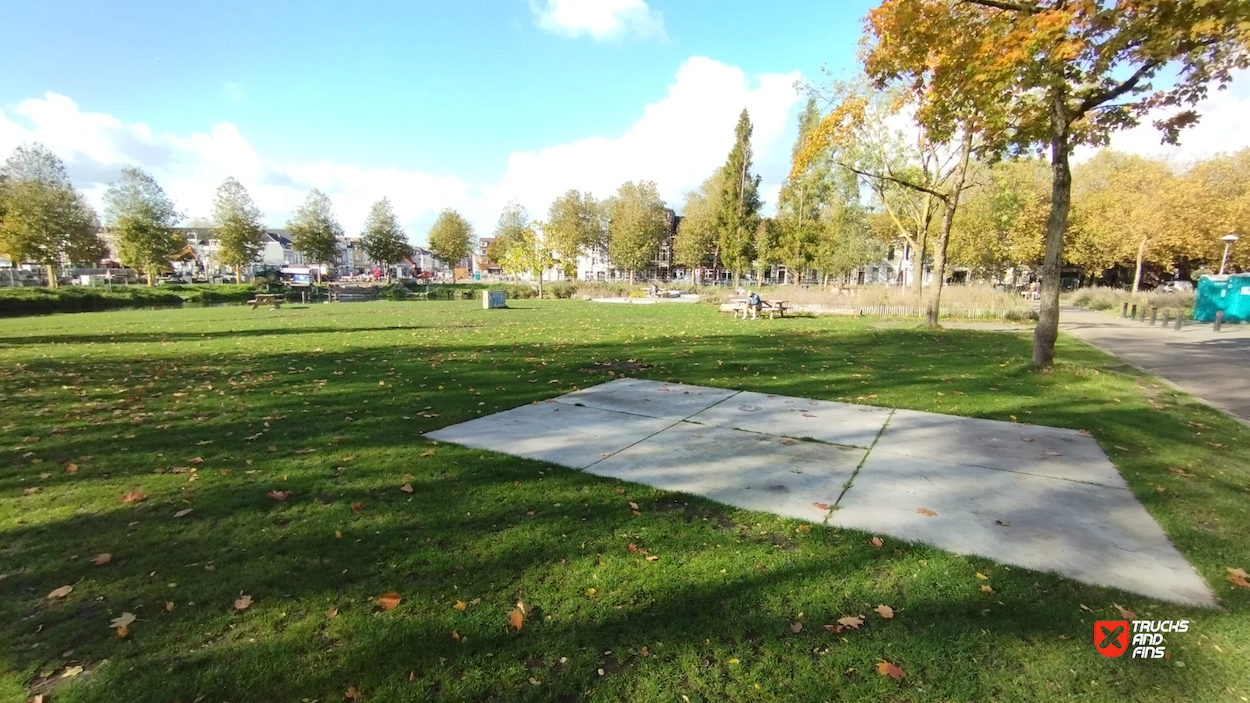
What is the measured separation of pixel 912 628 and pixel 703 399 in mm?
5327

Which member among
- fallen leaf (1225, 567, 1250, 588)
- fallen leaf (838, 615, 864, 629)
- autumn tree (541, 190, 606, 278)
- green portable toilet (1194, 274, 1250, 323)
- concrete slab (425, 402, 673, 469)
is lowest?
fallen leaf (838, 615, 864, 629)

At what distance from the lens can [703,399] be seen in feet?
27.2

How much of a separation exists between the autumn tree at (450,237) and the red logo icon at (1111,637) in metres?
82.5

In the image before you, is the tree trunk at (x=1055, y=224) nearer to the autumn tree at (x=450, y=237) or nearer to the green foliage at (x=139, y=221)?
the green foliage at (x=139, y=221)

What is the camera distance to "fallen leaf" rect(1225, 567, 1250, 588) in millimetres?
3479

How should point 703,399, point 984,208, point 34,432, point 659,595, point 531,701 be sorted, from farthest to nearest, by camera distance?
point 984,208 < point 703,399 < point 34,432 < point 659,595 < point 531,701

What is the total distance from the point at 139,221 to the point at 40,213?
8136mm

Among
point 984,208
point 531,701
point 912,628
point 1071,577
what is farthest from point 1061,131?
point 984,208

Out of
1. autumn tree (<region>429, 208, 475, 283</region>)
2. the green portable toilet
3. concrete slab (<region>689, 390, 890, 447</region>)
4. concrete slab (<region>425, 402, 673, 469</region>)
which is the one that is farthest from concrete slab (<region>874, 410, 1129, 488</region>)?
autumn tree (<region>429, 208, 475, 283</region>)

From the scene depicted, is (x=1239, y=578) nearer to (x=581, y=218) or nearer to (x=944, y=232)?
(x=944, y=232)

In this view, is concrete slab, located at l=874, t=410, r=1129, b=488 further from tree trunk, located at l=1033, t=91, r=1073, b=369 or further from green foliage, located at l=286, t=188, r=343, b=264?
green foliage, located at l=286, t=188, r=343, b=264

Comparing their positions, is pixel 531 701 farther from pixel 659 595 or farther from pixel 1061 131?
pixel 1061 131

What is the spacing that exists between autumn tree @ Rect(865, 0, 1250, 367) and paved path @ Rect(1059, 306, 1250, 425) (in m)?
2.45

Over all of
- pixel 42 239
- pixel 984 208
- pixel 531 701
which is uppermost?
pixel 984 208
